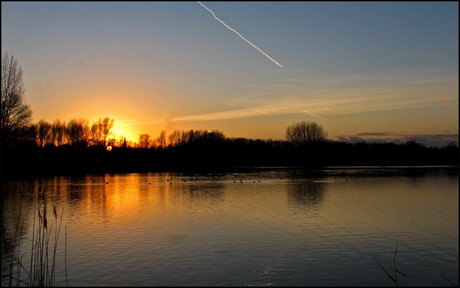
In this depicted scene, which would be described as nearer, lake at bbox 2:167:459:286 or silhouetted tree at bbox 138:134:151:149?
lake at bbox 2:167:459:286

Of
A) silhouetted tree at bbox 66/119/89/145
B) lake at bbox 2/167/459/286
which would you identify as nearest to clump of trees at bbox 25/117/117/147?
silhouetted tree at bbox 66/119/89/145

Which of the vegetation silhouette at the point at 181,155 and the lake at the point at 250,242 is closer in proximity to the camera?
the lake at the point at 250,242

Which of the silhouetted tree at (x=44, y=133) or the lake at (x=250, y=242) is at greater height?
the silhouetted tree at (x=44, y=133)

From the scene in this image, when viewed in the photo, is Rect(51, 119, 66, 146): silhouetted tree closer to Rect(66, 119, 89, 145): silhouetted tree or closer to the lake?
Rect(66, 119, 89, 145): silhouetted tree

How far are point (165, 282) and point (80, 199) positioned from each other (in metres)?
21.1

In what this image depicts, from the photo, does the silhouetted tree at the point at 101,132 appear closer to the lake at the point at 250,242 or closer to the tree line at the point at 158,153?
the tree line at the point at 158,153

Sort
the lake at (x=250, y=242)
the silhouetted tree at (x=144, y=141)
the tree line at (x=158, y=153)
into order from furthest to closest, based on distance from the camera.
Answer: the silhouetted tree at (x=144, y=141), the tree line at (x=158, y=153), the lake at (x=250, y=242)

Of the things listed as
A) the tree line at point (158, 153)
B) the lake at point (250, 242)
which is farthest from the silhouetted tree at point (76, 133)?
the lake at point (250, 242)

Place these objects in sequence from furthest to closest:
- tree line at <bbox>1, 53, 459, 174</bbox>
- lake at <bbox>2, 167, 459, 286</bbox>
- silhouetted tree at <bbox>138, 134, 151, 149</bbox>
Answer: silhouetted tree at <bbox>138, 134, 151, 149</bbox>, tree line at <bbox>1, 53, 459, 174</bbox>, lake at <bbox>2, 167, 459, 286</bbox>

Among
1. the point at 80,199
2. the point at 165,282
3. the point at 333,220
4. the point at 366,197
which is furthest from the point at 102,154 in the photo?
the point at 165,282

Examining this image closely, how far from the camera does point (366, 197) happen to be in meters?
30.2

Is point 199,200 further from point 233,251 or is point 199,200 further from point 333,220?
point 233,251

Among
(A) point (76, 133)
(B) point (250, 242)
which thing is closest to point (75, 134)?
(A) point (76, 133)

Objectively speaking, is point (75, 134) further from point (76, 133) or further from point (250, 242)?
point (250, 242)
